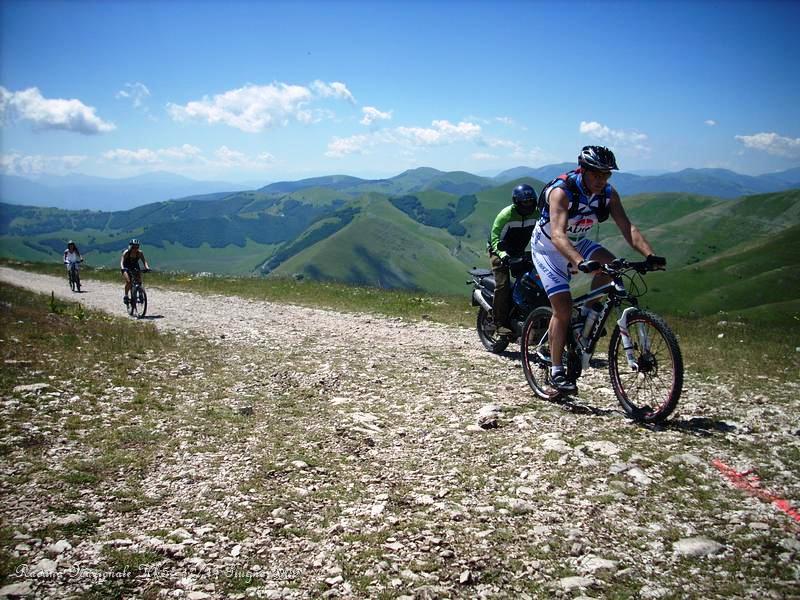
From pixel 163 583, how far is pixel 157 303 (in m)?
22.6

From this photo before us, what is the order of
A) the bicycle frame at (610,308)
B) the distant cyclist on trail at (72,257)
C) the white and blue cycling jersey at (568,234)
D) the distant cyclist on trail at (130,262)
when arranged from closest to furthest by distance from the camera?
1. the bicycle frame at (610,308)
2. the white and blue cycling jersey at (568,234)
3. the distant cyclist on trail at (130,262)
4. the distant cyclist on trail at (72,257)

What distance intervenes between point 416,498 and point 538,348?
3.91 metres

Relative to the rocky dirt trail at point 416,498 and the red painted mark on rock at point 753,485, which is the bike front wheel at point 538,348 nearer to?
the rocky dirt trail at point 416,498

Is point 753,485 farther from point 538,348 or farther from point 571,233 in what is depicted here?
point 571,233

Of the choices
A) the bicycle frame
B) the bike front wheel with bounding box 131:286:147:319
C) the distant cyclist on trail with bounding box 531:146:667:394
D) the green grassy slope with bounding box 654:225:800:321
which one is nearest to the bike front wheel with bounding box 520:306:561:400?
the distant cyclist on trail with bounding box 531:146:667:394

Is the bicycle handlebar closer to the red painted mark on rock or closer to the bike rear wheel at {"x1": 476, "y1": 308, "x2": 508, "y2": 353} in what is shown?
the red painted mark on rock

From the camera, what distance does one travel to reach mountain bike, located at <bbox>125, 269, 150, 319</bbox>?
67.2ft

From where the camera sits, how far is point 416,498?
523 cm

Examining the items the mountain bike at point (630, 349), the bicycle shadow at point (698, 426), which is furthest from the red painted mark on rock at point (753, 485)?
the mountain bike at point (630, 349)

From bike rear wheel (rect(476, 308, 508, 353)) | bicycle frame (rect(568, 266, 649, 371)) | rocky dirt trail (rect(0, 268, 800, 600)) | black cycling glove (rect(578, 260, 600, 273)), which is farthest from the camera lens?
bike rear wheel (rect(476, 308, 508, 353))

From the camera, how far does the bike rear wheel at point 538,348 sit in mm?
8125

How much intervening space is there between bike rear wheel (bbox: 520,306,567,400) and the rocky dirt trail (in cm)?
30

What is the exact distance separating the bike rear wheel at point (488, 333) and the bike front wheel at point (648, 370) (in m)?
4.65

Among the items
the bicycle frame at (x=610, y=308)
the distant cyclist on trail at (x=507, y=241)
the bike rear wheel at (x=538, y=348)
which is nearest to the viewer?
the bicycle frame at (x=610, y=308)
